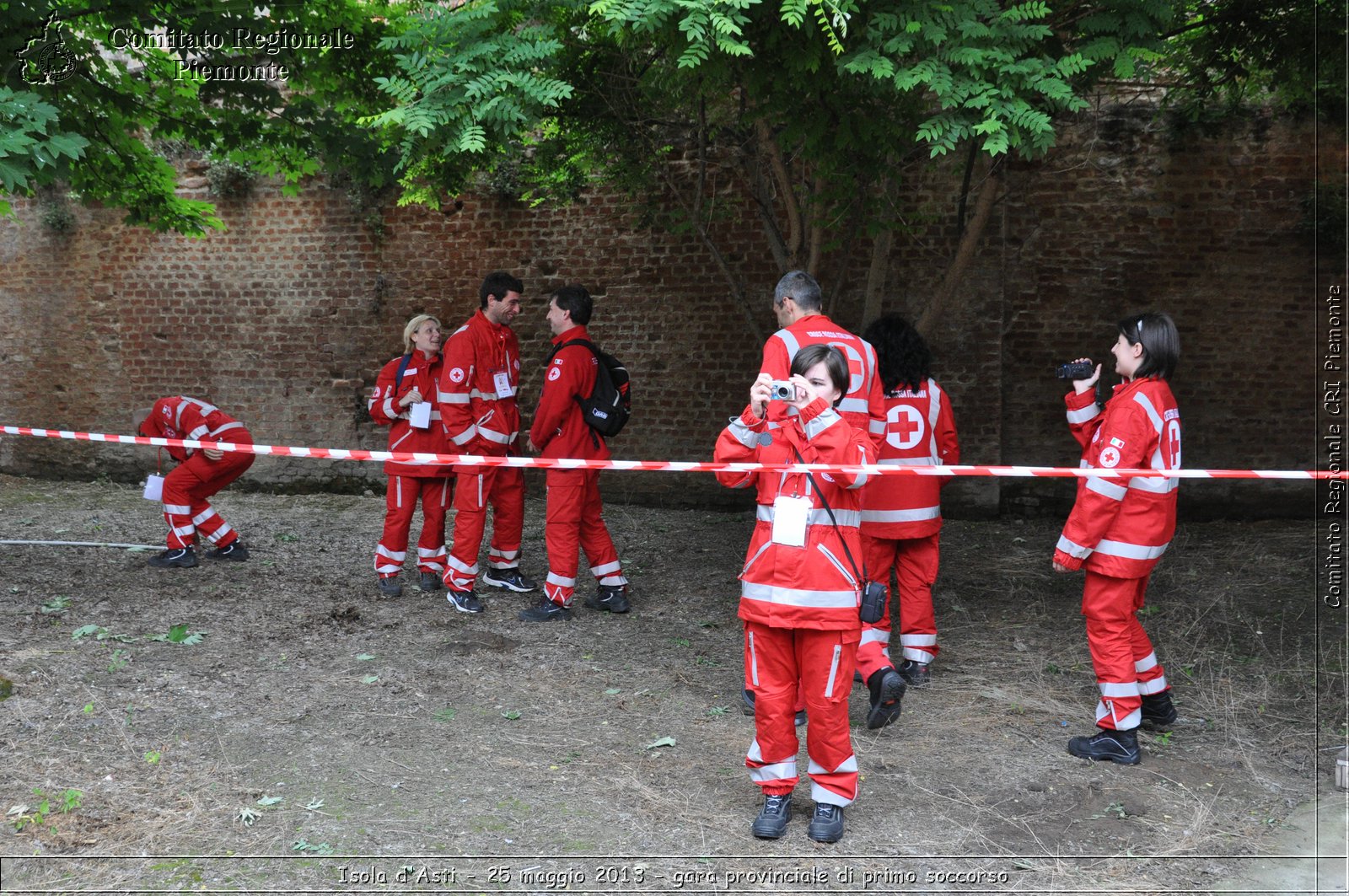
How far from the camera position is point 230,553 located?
25.8 feet

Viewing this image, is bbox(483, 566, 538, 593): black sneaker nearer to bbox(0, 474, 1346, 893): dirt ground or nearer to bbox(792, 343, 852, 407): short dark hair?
bbox(0, 474, 1346, 893): dirt ground

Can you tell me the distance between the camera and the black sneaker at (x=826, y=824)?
3.77 m

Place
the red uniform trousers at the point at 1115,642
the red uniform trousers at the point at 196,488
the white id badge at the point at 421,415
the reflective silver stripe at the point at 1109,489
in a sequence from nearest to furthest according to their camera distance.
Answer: the reflective silver stripe at the point at 1109,489 < the red uniform trousers at the point at 1115,642 < the white id badge at the point at 421,415 < the red uniform trousers at the point at 196,488

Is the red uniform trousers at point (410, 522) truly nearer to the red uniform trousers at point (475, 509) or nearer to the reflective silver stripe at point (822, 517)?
the red uniform trousers at point (475, 509)

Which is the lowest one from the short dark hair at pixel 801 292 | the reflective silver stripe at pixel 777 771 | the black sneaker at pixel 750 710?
the black sneaker at pixel 750 710

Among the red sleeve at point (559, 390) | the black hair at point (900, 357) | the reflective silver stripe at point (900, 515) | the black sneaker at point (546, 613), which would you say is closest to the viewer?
the reflective silver stripe at point (900, 515)

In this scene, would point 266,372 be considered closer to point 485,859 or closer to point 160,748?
point 160,748

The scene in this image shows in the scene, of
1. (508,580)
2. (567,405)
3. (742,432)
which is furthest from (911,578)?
(508,580)

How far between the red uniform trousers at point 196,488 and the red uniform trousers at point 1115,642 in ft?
18.0

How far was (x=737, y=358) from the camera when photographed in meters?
10.0

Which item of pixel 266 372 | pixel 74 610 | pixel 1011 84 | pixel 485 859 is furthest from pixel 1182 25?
pixel 266 372

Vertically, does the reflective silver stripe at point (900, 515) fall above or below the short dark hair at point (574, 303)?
below

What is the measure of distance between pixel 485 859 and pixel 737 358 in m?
6.92

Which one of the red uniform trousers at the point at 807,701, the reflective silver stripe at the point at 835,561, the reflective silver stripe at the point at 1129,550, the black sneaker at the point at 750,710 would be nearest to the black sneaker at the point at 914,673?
the black sneaker at the point at 750,710
